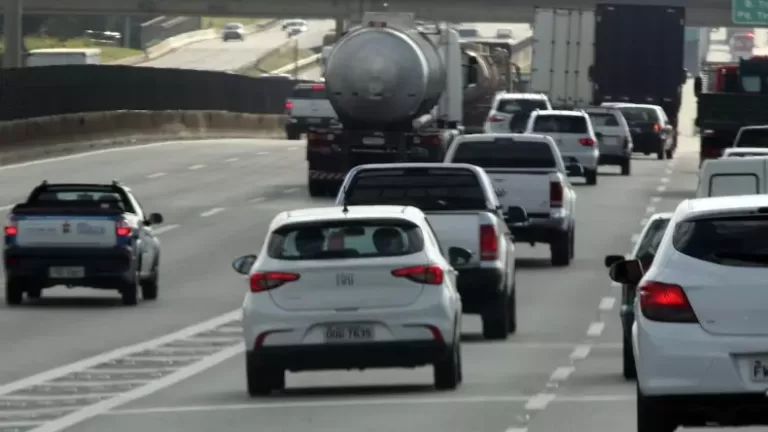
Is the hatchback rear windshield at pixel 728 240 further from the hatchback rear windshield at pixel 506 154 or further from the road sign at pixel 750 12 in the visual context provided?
the road sign at pixel 750 12

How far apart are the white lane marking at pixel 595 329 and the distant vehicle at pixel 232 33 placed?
502ft

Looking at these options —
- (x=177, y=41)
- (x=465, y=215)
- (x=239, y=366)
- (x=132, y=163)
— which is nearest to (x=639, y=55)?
(x=132, y=163)

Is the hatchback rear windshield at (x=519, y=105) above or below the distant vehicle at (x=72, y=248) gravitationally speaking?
below

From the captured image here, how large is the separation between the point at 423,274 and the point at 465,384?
134 cm

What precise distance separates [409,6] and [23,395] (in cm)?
9778

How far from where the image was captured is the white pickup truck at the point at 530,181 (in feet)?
105

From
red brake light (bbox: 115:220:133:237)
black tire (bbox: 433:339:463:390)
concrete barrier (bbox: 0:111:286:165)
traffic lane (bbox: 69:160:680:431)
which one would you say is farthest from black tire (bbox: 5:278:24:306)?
concrete barrier (bbox: 0:111:286:165)

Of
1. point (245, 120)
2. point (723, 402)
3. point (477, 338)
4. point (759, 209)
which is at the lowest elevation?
point (245, 120)

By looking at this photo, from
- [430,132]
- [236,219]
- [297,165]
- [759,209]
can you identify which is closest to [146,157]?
[297,165]

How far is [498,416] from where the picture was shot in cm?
1519

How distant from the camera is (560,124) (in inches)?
2058

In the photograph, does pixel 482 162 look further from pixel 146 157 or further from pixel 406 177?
pixel 146 157

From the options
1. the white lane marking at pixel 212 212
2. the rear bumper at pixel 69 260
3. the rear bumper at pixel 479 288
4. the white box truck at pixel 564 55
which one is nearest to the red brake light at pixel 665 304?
the rear bumper at pixel 479 288

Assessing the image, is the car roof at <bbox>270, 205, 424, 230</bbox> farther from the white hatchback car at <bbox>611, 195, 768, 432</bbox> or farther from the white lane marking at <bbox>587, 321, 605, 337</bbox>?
the white lane marking at <bbox>587, 321, 605, 337</bbox>
